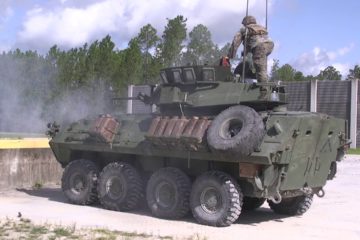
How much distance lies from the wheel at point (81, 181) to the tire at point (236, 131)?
328 centimetres

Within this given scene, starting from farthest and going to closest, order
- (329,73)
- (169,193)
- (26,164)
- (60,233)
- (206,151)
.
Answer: (329,73)
(26,164)
(169,193)
(206,151)
(60,233)

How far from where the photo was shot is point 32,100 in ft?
54.0

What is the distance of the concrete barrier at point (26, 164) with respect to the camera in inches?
597

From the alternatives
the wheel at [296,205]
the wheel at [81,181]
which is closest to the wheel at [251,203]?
the wheel at [296,205]

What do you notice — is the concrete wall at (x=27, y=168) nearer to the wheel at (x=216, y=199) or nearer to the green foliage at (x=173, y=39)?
the wheel at (x=216, y=199)

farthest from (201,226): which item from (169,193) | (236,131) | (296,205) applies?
(296,205)

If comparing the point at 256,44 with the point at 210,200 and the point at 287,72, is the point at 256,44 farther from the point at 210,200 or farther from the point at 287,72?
the point at 287,72

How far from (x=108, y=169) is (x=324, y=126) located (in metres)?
4.12

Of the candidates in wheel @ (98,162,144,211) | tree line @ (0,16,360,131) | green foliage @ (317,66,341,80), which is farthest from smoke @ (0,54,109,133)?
green foliage @ (317,66,341,80)

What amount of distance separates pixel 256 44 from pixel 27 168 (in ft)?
21.6

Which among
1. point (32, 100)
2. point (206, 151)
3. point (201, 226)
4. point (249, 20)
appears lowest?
point (201, 226)

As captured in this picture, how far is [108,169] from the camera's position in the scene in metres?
12.7

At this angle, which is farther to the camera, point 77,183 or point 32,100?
point 32,100

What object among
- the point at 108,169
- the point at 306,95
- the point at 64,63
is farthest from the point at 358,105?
the point at 108,169
